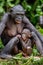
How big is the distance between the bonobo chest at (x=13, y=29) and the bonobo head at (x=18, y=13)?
199 millimetres

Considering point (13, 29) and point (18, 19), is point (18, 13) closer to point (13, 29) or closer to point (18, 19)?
point (18, 19)

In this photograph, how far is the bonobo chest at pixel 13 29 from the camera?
11.1 meters

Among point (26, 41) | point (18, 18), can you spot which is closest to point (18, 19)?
point (18, 18)

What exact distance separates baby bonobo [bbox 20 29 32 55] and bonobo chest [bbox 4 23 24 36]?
8.6 inches

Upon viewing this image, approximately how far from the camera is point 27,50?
11.1 m

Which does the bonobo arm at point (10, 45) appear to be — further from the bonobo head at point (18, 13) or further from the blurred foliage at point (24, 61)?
the blurred foliage at point (24, 61)

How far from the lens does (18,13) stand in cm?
1084

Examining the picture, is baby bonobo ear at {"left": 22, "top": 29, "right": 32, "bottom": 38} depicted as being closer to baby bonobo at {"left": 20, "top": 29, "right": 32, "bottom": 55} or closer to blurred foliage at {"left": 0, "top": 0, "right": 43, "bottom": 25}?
baby bonobo at {"left": 20, "top": 29, "right": 32, "bottom": 55}

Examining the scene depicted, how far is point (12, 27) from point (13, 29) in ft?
0.18

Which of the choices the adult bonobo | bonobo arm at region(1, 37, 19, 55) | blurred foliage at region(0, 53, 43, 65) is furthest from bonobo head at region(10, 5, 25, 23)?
blurred foliage at region(0, 53, 43, 65)

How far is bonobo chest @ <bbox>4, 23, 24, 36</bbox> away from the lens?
36.4 ft

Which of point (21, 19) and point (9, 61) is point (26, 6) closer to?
point (21, 19)

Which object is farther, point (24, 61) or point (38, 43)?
point (38, 43)

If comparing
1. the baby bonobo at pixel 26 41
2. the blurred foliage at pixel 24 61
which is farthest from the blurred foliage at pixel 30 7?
the blurred foliage at pixel 24 61
